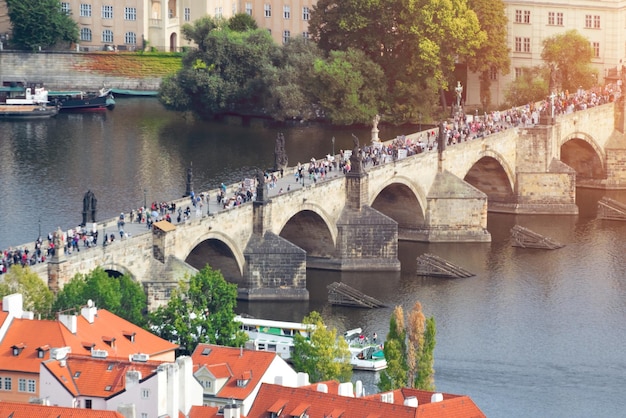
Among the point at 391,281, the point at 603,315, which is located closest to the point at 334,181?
the point at 391,281

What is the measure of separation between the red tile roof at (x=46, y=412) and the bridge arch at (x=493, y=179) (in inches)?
3325

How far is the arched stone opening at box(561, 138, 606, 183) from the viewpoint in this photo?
193 metres

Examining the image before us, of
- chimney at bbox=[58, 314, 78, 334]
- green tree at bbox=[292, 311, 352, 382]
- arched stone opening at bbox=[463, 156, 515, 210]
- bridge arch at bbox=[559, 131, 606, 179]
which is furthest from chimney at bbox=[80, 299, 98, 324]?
bridge arch at bbox=[559, 131, 606, 179]

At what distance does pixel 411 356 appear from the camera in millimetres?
119062

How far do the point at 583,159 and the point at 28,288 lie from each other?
→ 80.0m

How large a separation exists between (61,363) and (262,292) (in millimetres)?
41098

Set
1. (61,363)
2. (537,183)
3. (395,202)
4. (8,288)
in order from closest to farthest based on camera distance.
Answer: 1. (61,363)
2. (8,288)
3. (395,202)
4. (537,183)

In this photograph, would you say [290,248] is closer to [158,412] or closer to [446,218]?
[446,218]

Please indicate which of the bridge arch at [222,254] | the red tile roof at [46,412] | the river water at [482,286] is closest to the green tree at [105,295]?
the river water at [482,286]

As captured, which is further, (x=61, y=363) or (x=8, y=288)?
(x=8, y=288)

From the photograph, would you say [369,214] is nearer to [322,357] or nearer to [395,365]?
[322,357]

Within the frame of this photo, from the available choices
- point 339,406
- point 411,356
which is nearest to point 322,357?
point 411,356

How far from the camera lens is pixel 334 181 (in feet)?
514

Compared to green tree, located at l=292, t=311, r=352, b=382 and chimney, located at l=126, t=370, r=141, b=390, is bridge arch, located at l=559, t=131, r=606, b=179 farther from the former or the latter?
chimney, located at l=126, t=370, r=141, b=390
